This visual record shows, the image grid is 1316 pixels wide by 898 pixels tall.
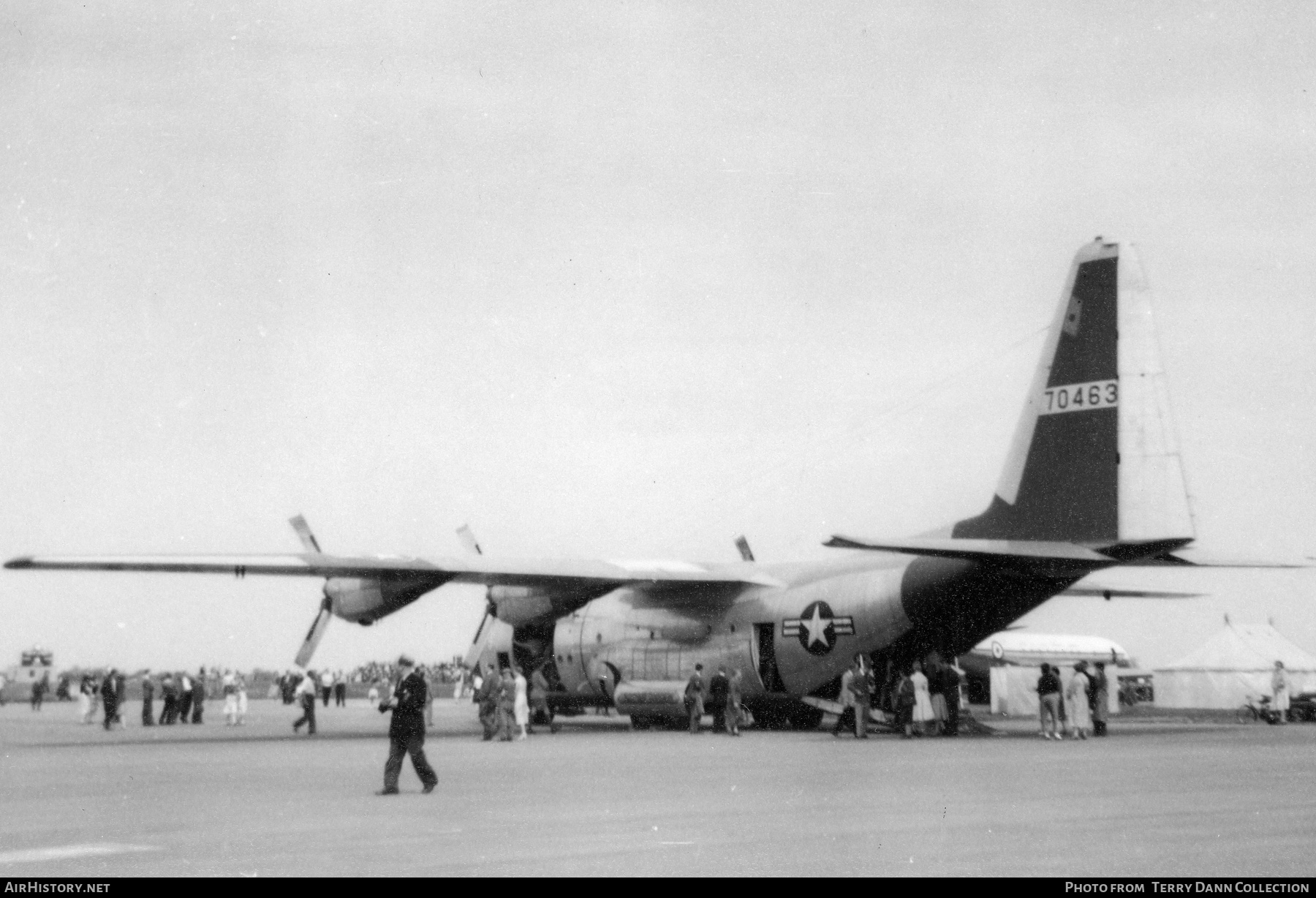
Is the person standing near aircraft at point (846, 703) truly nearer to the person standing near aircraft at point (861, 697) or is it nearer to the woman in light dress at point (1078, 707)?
the person standing near aircraft at point (861, 697)

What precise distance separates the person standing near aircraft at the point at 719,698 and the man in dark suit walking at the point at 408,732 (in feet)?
37.4

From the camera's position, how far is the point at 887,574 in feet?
77.6

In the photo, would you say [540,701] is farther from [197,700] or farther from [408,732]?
[408,732]

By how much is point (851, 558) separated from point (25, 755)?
1261 cm

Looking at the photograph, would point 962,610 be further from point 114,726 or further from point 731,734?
point 114,726

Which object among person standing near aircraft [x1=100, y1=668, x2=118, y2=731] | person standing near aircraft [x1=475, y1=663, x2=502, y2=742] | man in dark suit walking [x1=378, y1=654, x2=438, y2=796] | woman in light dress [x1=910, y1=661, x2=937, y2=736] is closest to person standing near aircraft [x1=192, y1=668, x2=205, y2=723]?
person standing near aircraft [x1=100, y1=668, x2=118, y2=731]

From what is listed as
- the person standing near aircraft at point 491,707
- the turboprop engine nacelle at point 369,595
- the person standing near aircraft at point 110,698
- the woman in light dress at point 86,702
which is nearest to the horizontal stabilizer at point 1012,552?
the person standing near aircraft at point 491,707

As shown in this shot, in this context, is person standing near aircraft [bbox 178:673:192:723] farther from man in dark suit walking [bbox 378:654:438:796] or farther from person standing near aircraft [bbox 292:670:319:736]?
man in dark suit walking [bbox 378:654:438:796]

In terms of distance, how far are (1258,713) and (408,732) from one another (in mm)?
24253

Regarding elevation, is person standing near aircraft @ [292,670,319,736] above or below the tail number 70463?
below

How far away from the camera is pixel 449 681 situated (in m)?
72.7

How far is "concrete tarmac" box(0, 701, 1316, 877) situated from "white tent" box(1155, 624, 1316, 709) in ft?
56.6

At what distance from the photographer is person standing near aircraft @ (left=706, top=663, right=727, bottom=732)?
25109mm
